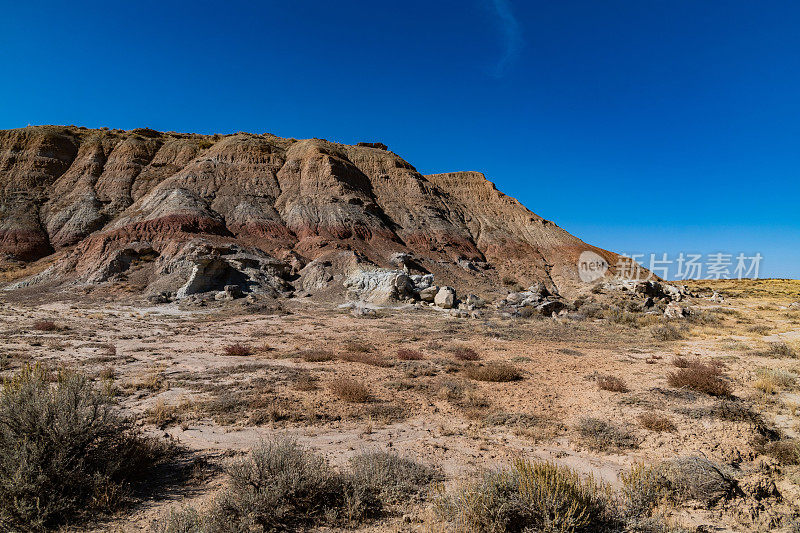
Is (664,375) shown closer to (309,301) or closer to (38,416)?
(38,416)

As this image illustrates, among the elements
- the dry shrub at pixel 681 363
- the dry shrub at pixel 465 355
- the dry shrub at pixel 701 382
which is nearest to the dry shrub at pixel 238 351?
the dry shrub at pixel 465 355

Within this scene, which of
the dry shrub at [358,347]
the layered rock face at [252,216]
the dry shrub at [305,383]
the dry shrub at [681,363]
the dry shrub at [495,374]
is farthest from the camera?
the layered rock face at [252,216]

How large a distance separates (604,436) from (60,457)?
6955 mm

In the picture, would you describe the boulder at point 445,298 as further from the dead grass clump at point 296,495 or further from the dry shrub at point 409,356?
the dead grass clump at point 296,495

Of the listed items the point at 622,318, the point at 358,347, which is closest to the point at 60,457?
the point at 358,347

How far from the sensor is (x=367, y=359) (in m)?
11.2

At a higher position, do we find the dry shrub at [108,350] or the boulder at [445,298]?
the boulder at [445,298]

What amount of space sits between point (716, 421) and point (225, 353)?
12232 mm

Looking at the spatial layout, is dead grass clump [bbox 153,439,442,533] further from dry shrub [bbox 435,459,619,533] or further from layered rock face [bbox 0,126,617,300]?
layered rock face [bbox 0,126,617,300]

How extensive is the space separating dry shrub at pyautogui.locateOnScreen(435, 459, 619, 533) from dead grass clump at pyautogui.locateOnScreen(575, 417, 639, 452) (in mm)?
1994

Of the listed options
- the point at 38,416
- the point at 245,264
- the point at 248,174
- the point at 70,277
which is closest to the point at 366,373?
the point at 38,416

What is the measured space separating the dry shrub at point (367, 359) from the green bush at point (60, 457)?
6.60m

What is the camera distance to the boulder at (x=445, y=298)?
82.6 feet

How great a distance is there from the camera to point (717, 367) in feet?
34.2
